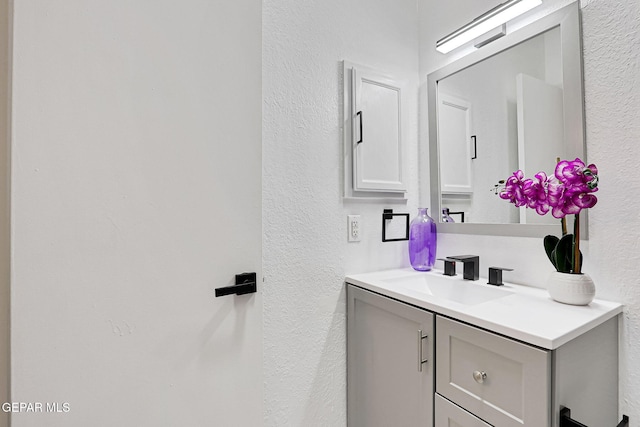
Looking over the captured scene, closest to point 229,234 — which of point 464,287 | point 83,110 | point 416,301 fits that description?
point 83,110

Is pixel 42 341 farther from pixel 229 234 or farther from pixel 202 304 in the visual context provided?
pixel 229 234

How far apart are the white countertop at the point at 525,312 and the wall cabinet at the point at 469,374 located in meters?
0.03

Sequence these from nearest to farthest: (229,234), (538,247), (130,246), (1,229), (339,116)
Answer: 1. (1,229)
2. (130,246)
3. (229,234)
4. (538,247)
5. (339,116)

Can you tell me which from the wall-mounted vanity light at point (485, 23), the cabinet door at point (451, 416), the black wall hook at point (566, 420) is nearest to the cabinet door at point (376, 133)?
the wall-mounted vanity light at point (485, 23)

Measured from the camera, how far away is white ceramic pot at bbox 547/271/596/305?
0.91m

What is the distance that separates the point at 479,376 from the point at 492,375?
0.03 m

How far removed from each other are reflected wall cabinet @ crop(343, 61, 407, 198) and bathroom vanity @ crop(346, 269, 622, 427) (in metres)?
0.46

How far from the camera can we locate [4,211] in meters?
0.74

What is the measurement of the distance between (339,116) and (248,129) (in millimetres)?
513

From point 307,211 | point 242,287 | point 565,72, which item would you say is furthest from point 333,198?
point 565,72

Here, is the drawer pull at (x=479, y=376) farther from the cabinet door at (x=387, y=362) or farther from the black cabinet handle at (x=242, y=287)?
the black cabinet handle at (x=242, y=287)

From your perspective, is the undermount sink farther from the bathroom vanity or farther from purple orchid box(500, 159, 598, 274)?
purple orchid box(500, 159, 598, 274)

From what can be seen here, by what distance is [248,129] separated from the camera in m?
1.04

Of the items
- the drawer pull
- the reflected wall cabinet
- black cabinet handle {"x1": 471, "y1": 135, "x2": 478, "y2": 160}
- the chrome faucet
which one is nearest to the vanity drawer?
the drawer pull
